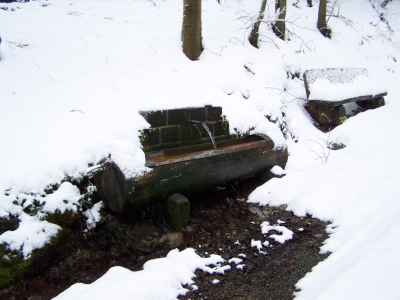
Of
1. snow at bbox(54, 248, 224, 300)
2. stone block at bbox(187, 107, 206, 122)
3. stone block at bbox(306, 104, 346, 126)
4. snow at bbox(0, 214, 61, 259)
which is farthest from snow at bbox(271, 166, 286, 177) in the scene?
snow at bbox(0, 214, 61, 259)

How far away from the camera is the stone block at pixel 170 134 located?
3.68m

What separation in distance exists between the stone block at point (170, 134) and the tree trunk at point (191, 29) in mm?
2063

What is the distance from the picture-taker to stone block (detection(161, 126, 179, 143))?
368 cm

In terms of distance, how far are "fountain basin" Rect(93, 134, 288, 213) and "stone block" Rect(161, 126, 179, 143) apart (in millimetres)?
124

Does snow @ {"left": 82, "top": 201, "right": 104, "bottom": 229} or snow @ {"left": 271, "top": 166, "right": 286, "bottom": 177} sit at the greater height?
snow @ {"left": 271, "top": 166, "right": 286, "bottom": 177}

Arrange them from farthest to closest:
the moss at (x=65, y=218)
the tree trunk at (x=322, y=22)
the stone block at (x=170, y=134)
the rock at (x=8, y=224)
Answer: the tree trunk at (x=322, y=22) < the stone block at (x=170, y=134) < the moss at (x=65, y=218) < the rock at (x=8, y=224)

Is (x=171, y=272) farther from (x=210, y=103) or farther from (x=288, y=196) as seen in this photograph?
(x=210, y=103)

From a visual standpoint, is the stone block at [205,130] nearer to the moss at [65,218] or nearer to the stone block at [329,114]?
the moss at [65,218]

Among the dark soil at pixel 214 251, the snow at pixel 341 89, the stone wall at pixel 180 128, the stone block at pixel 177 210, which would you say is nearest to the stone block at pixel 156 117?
the stone wall at pixel 180 128

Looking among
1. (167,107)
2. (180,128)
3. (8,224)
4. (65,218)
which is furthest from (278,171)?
(8,224)

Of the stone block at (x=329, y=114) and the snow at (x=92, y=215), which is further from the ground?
the stone block at (x=329, y=114)

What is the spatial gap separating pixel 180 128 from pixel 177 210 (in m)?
1.12

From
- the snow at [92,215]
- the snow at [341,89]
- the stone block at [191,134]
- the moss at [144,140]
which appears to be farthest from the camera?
the snow at [341,89]

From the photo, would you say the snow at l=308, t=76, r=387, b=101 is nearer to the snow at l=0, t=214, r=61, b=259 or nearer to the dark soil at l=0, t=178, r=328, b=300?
the dark soil at l=0, t=178, r=328, b=300
